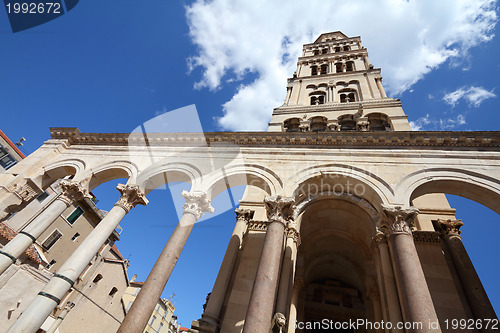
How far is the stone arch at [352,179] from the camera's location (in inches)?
311

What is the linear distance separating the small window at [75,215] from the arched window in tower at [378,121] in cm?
2578

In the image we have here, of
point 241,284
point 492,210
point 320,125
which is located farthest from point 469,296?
point 320,125

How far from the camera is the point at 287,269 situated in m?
8.09

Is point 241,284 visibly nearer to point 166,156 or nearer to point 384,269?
point 384,269

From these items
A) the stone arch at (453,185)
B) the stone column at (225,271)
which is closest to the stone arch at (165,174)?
the stone column at (225,271)

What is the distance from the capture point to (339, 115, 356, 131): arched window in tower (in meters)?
15.6

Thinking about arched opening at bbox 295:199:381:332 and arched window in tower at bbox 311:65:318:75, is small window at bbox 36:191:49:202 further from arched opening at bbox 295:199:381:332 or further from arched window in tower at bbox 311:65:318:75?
arched window in tower at bbox 311:65:318:75

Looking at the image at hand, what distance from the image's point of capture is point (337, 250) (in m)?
12.0

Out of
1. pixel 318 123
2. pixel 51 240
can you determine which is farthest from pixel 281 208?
pixel 51 240

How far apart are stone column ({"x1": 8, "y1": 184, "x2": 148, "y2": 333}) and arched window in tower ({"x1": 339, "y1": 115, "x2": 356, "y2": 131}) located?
1209 centimetres

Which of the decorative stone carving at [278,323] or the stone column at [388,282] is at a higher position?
the stone column at [388,282]

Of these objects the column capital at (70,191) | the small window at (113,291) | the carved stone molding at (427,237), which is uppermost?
the small window at (113,291)

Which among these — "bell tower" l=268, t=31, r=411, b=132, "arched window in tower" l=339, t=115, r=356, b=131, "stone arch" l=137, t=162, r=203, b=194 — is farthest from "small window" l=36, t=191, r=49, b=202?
"arched window in tower" l=339, t=115, r=356, b=131

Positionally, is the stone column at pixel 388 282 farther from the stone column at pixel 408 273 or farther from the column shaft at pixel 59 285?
the column shaft at pixel 59 285
